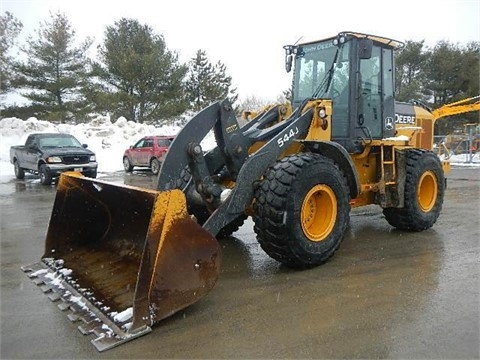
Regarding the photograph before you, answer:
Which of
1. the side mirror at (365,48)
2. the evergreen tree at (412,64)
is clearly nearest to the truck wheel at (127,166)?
the side mirror at (365,48)

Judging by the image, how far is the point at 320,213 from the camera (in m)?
4.96

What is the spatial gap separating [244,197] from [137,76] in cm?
2691

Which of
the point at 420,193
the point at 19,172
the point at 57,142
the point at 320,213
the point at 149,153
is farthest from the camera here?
the point at 149,153

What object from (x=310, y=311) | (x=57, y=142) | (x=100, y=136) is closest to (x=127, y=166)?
(x=57, y=142)

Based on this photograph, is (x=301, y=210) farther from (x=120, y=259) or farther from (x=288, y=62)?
(x=288, y=62)

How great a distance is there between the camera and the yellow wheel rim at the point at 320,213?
15.6 ft

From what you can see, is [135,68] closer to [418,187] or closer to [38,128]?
[38,128]

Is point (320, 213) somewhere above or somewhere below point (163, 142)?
below

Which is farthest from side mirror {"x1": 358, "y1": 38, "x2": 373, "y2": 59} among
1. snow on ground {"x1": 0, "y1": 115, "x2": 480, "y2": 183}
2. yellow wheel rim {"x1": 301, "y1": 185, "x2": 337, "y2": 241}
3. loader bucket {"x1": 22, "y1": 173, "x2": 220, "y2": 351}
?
snow on ground {"x1": 0, "y1": 115, "x2": 480, "y2": 183}

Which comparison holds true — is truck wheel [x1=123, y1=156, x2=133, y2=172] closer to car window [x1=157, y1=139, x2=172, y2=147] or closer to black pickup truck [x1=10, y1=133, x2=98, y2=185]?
car window [x1=157, y1=139, x2=172, y2=147]

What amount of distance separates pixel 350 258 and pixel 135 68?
2663 cm

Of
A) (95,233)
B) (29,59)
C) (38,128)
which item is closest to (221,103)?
(95,233)

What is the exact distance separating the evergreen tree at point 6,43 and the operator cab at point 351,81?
27.3 m

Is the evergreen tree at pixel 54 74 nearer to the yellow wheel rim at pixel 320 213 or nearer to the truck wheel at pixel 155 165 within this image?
the truck wheel at pixel 155 165
